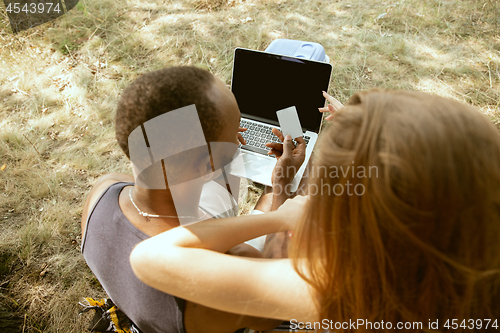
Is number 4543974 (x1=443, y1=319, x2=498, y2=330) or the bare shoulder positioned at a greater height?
the bare shoulder

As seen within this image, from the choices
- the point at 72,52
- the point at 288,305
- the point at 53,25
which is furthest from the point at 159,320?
the point at 53,25

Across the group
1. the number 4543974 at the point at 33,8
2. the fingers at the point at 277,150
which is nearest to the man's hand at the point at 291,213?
the fingers at the point at 277,150

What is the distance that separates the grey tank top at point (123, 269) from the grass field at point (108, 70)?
914 mm

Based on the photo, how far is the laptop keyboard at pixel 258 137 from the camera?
6.57 feet

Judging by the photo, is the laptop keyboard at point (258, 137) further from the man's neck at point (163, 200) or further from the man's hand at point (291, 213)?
the man's neck at point (163, 200)

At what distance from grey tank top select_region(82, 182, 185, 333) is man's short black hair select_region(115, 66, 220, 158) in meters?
0.30

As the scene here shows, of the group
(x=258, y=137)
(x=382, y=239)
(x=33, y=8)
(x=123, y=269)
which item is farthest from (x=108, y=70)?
(x=382, y=239)

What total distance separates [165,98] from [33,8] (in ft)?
13.3

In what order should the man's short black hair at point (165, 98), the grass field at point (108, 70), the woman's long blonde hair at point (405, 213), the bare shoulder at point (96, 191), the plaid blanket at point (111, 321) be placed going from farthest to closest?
1. the grass field at point (108, 70)
2. the plaid blanket at point (111, 321)
3. the bare shoulder at point (96, 191)
4. the man's short black hair at point (165, 98)
5. the woman's long blonde hair at point (405, 213)

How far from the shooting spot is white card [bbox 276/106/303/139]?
1953mm

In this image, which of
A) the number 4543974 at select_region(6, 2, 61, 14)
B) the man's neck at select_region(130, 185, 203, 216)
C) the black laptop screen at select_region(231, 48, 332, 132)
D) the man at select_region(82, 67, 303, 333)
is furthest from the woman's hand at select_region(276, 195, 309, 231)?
the number 4543974 at select_region(6, 2, 61, 14)

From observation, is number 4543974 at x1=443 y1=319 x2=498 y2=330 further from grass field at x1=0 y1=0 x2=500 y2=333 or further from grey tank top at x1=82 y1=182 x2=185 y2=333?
grass field at x1=0 y1=0 x2=500 y2=333

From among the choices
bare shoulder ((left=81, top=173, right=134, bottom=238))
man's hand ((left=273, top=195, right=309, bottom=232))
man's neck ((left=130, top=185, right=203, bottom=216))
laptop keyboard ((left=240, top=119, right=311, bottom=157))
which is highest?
man's neck ((left=130, top=185, right=203, bottom=216))

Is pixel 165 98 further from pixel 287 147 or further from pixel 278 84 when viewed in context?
pixel 278 84
